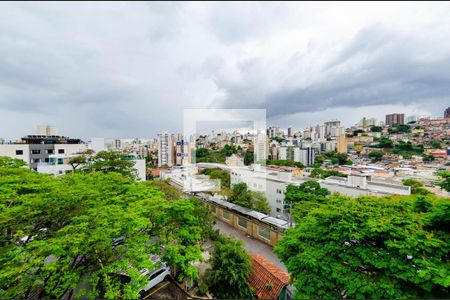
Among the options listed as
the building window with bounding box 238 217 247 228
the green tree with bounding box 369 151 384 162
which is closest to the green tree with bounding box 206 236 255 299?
the building window with bounding box 238 217 247 228

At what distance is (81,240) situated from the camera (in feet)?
8.44

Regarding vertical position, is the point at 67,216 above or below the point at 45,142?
below

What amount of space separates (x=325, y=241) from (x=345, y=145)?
122ft

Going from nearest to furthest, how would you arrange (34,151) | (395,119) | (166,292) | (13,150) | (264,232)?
(166,292) → (264,232) → (13,150) → (34,151) → (395,119)

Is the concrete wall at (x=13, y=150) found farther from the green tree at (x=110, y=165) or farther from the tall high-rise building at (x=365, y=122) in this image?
the tall high-rise building at (x=365, y=122)

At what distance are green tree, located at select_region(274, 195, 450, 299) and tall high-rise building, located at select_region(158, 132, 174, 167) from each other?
3030cm

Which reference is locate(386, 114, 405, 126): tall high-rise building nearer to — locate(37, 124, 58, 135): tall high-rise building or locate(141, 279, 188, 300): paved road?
locate(141, 279, 188, 300): paved road

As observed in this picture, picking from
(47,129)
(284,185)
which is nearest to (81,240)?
(284,185)

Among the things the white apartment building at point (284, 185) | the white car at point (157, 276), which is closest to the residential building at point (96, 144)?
the white apartment building at point (284, 185)

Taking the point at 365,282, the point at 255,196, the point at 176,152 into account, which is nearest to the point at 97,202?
the point at 365,282

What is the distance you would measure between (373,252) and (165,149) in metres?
32.1

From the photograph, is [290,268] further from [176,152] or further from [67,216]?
[176,152]

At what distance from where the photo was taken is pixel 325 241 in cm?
308

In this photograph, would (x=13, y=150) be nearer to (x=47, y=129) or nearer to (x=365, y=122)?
(x=47, y=129)
